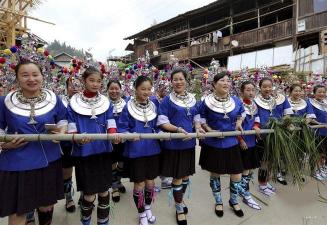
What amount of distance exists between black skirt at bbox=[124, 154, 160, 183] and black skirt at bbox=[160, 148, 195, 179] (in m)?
0.14

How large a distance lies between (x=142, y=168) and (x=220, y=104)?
4.14 ft

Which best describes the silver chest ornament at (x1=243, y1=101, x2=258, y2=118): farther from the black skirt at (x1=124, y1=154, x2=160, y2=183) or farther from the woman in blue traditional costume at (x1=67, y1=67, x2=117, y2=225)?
the woman in blue traditional costume at (x1=67, y1=67, x2=117, y2=225)

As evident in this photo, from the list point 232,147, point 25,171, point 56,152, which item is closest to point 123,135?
point 56,152

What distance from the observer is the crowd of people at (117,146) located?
2.27 metres

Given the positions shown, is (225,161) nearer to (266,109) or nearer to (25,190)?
(266,109)

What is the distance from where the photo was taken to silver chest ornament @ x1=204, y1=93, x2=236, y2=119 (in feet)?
11.1

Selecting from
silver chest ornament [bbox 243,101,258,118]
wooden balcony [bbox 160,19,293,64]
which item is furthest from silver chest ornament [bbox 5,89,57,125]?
wooden balcony [bbox 160,19,293,64]

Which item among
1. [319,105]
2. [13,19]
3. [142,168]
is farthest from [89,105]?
[13,19]

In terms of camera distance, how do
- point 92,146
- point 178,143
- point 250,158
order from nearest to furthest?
point 92,146, point 178,143, point 250,158

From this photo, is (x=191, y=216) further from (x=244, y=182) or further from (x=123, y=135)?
(x=123, y=135)

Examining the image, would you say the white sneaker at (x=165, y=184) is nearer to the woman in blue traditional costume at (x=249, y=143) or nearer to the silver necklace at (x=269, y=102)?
the woman in blue traditional costume at (x=249, y=143)

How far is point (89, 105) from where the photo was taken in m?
2.71

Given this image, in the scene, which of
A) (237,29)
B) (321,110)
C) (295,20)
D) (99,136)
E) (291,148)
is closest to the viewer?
(99,136)

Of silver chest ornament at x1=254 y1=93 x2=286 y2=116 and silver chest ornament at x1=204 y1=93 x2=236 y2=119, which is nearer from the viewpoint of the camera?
silver chest ornament at x1=204 y1=93 x2=236 y2=119
